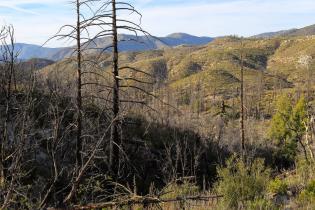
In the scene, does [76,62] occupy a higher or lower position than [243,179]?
higher

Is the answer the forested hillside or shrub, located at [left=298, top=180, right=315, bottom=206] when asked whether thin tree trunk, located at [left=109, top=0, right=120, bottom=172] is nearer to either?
the forested hillside

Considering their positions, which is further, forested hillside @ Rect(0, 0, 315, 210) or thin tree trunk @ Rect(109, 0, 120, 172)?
thin tree trunk @ Rect(109, 0, 120, 172)

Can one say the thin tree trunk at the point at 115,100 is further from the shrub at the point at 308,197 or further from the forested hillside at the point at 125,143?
the shrub at the point at 308,197

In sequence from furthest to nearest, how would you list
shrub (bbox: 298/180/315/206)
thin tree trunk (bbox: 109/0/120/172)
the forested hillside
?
1. thin tree trunk (bbox: 109/0/120/172)
2. shrub (bbox: 298/180/315/206)
3. the forested hillside

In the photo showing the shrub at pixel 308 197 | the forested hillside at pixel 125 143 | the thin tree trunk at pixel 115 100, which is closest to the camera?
the forested hillside at pixel 125 143

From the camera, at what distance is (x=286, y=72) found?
191 m

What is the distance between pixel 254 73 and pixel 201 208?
184031 mm

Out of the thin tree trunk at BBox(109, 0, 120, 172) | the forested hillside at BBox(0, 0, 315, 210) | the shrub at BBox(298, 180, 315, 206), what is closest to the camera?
the forested hillside at BBox(0, 0, 315, 210)

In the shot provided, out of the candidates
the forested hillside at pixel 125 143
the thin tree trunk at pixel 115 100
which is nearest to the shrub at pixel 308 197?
the forested hillside at pixel 125 143

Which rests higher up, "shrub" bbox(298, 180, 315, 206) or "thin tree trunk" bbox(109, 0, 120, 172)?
"thin tree trunk" bbox(109, 0, 120, 172)

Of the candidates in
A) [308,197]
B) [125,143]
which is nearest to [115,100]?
[308,197]

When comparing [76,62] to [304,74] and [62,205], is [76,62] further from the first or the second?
[304,74]

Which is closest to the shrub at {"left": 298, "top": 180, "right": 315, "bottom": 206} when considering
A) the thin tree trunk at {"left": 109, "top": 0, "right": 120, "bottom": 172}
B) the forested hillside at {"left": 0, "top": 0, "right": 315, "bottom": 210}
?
the forested hillside at {"left": 0, "top": 0, "right": 315, "bottom": 210}

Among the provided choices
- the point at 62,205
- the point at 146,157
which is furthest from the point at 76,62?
the point at 146,157
